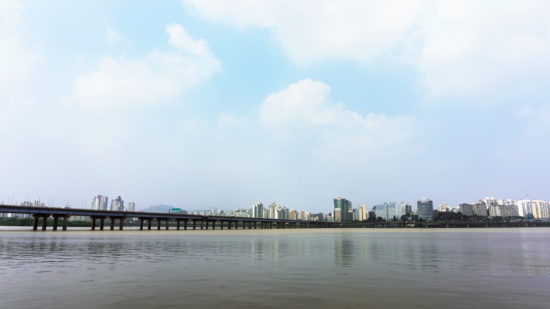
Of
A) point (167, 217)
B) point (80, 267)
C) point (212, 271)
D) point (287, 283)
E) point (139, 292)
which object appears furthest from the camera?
point (167, 217)

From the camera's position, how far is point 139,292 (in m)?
13.4

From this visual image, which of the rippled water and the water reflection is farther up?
the rippled water

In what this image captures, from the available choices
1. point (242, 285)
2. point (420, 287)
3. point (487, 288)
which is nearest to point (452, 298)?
point (420, 287)

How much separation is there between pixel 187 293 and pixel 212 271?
6796 mm

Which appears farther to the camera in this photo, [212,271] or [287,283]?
[212,271]

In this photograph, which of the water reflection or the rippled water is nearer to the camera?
the rippled water

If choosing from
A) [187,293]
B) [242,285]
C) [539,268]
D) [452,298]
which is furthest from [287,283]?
[539,268]

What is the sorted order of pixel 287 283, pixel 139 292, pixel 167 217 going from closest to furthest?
pixel 139 292 → pixel 287 283 → pixel 167 217

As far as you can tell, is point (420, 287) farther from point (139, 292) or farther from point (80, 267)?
point (80, 267)

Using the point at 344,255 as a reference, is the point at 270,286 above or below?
above

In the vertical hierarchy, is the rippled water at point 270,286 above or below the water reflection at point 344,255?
above

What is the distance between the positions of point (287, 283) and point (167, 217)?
167948 mm

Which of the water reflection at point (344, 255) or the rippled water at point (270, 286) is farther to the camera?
the water reflection at point (344, 255)

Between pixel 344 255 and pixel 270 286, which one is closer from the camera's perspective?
pixel 270 286
